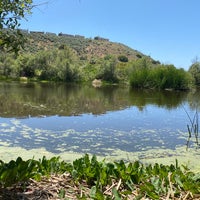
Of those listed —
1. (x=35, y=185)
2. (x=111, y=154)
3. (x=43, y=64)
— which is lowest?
(x=111, y=154)

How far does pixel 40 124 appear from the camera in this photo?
570 inches

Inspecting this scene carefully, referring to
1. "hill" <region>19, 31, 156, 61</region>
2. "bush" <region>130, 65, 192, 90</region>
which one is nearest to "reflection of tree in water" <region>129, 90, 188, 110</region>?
"bush" <region>130, 65, 192, 90</region>

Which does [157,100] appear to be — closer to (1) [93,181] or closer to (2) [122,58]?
(1) [93,181]

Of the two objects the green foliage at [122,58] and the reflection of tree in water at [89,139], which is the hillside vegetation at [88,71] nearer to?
the green foliage at [122,58]

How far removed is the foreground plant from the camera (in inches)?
125

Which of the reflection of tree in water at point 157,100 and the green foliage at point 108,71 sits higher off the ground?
the green foliage at point 108,71

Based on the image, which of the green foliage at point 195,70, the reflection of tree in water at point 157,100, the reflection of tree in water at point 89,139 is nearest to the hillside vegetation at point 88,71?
the green foliage at point 195,70

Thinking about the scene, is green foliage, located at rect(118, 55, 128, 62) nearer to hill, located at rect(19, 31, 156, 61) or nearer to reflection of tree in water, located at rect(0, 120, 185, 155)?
hill, located at rect(19, 31, 156, 61)

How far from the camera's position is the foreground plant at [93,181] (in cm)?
317

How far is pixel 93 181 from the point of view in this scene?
139 inches

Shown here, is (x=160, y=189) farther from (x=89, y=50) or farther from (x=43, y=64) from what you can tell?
(x=89, y=50)

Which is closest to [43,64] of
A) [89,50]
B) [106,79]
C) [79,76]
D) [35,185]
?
[79,76]

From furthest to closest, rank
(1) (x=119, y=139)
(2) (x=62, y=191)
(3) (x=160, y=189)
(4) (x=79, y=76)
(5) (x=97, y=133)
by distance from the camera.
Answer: (4) (x=79, y=76) < (5) (x=97, y=133) < (1) (x=119, y=139) < (3) (x=160, y=189) < (2) (x=62, y=191)

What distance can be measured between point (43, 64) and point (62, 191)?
214 feet
